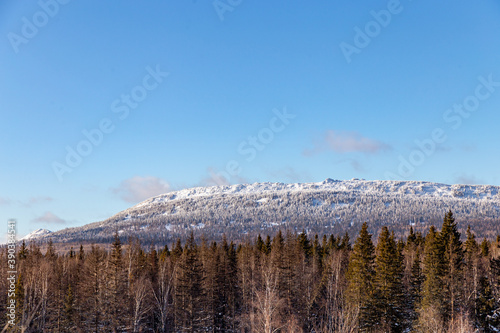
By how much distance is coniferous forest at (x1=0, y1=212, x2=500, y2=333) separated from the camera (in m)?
38.7

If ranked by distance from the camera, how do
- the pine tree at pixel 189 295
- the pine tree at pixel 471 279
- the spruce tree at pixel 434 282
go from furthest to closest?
the pine tree at pixel 189 295 → the pine tree at pixel 471 279 → the spruce tree at pixel 434 282

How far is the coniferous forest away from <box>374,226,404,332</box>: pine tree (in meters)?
0.10

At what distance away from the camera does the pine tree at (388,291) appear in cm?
3844

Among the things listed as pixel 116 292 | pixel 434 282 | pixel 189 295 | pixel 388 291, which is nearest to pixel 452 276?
pixel 434 282

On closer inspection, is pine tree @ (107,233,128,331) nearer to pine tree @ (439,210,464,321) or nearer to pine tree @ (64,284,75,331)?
pine tree @ (64,284,75,331)

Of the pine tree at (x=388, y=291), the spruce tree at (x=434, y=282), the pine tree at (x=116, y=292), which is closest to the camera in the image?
the spruce tree at (x=434, y=282)

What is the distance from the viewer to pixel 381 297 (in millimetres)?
38906

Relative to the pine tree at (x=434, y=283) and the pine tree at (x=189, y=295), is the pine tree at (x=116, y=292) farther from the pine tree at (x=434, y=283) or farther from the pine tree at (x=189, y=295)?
the pine tree at (x=434, y=283)

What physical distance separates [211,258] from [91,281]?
711 inches

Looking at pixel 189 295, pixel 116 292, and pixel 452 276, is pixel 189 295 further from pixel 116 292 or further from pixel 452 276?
pixel 452 276

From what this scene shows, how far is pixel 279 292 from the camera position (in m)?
49.8

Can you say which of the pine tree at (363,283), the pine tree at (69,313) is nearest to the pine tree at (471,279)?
the pine tree at (363,283)

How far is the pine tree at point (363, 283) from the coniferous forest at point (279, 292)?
0.35 feet

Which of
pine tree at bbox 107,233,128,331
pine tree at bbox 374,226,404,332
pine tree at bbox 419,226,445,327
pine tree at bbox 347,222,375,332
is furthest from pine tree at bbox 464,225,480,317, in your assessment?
pine tree at bbox 107,233,128,331
